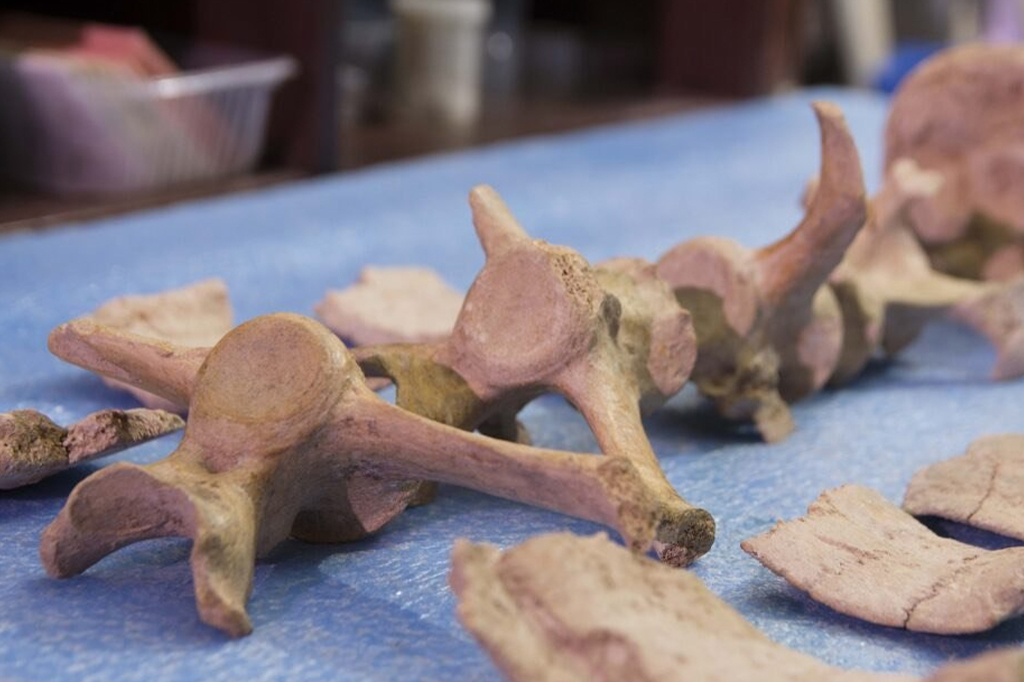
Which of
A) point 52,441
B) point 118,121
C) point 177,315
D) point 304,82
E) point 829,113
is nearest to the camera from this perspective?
point 52,441

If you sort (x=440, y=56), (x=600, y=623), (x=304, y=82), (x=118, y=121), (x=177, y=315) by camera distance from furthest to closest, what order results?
1. (x=440, y=56)
2. (x=304, y=82)
3. (x=118, y=121)
4. (x=177, y=315)
5. (x=600, y=623)

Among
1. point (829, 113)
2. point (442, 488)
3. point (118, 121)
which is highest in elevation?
point (829, 113)

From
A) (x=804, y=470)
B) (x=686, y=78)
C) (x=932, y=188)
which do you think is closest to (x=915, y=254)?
(x=932, y=188)

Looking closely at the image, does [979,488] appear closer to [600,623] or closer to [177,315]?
[600,623]

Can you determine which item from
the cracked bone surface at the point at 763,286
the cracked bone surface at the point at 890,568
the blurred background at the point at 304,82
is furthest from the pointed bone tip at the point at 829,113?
the blurred background at the point at 304,82

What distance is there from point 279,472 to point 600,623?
0.75 ft

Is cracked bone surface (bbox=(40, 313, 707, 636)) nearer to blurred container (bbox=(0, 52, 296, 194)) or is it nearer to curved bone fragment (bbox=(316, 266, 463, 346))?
curved bone fragment (bbox=(316, 266, 463, 346))

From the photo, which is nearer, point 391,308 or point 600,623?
point 600,623

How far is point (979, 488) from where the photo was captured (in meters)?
0.94

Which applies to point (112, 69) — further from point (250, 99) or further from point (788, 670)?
point (788, 670)

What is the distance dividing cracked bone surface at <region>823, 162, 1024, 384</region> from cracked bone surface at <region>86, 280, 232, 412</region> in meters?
0.54

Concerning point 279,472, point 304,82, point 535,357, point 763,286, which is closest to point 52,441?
point 279,472

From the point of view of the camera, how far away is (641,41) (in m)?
3.48

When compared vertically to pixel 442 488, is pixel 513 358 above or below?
above
